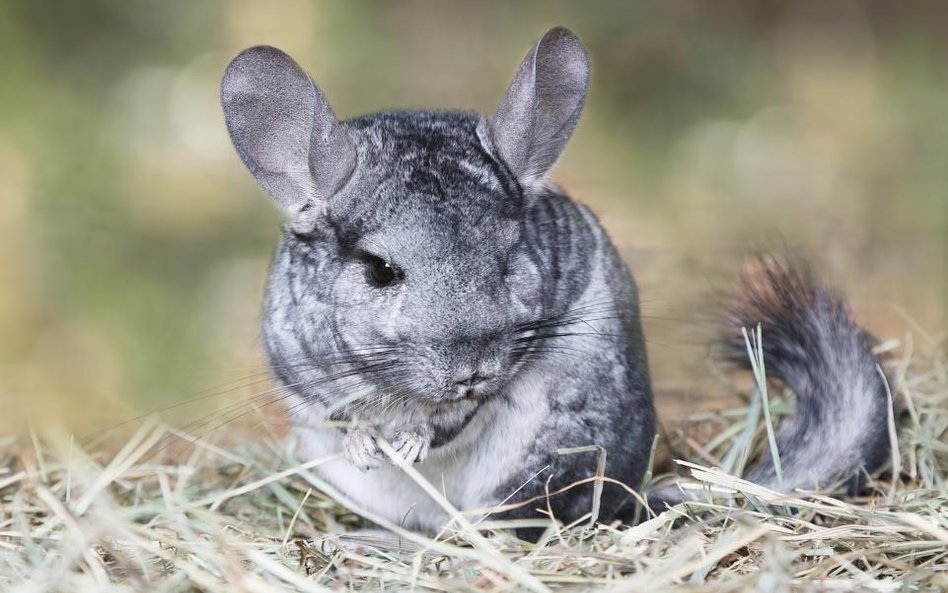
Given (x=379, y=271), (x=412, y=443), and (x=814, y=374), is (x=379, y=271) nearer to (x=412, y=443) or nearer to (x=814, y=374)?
(x=412, y=443)

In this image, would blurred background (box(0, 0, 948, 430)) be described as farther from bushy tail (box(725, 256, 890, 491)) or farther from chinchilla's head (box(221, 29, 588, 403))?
chinchilla's head (box(221, 29, 588, 403))

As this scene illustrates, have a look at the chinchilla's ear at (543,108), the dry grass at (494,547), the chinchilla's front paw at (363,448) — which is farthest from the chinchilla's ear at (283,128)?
the dry grass at (494,547)

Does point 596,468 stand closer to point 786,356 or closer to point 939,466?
point 786,356

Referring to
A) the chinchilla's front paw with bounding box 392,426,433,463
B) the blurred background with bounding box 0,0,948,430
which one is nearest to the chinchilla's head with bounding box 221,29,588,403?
the chinchilla's front paw with bounding box 392,426,433,463

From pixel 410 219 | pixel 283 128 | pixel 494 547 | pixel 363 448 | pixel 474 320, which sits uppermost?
pixel 283 128

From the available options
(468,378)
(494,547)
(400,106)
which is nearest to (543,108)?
(468,378)

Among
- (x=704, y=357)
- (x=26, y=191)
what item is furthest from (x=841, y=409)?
(x=26, y=191)

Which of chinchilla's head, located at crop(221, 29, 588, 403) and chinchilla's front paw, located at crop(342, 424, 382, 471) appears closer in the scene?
chinchilla's head, located at crop(221, 29, 588, 403)
